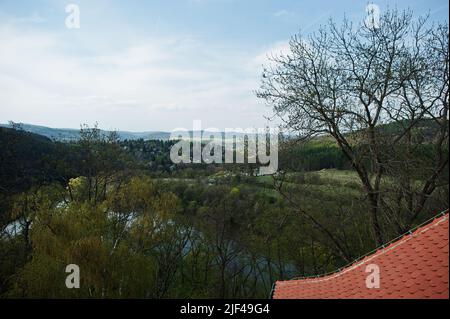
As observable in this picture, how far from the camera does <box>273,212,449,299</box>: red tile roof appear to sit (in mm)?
4602

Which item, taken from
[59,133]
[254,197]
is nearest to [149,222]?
[254,197]

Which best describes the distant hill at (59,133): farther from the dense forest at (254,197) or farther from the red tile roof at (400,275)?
the red tile roof at (400,275)

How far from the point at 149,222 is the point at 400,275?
1268 centimetres

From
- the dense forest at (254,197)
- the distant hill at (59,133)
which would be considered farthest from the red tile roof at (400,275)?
the distant hill at (59,133)

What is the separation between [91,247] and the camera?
1210cm

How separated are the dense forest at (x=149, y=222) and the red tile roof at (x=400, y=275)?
316cm

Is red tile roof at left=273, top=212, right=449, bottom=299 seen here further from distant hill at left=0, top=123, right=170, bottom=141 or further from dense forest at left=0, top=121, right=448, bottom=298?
distant hill at left=0, top=123, right=170, bottom=141

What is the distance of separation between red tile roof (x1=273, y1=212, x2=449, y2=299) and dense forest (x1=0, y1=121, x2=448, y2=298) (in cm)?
316

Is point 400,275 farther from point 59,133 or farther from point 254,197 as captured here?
point 59,133

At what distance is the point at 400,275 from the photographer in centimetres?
510

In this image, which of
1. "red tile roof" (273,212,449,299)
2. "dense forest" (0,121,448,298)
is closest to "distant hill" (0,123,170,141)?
"dense forest" (0,121,448,298)

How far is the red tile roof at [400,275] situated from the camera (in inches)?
181
